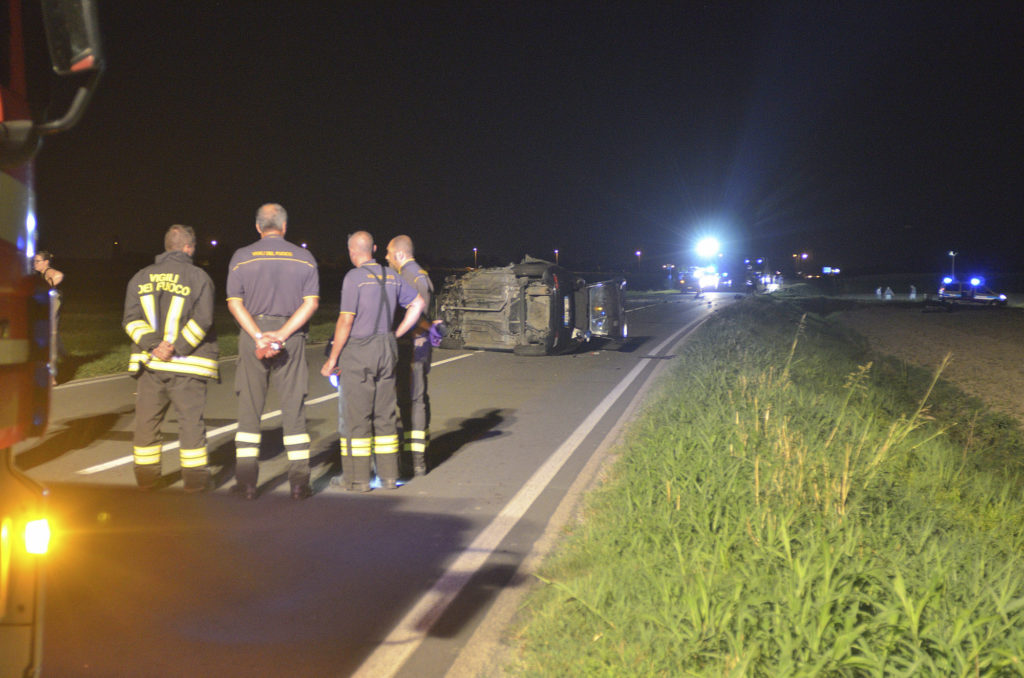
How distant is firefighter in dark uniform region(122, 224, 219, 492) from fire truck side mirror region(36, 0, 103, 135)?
12.5 ft

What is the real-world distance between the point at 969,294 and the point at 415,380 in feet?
180

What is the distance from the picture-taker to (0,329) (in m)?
2.57

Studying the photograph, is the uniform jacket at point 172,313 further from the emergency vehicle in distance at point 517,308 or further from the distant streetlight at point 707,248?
the distant streetlight at point 707,248

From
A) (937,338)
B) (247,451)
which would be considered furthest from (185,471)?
(937,338)

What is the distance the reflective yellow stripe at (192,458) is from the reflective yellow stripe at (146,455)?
21cm

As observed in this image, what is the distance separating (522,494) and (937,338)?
85.0 ft

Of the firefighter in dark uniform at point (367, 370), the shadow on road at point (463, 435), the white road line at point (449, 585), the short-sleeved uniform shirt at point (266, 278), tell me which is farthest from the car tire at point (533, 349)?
the short-sleeved uniform shirt at point (266, 278)

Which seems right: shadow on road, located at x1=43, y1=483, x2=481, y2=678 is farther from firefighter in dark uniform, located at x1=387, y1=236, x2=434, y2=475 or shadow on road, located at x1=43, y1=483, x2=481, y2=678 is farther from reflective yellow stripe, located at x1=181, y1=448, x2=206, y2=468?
firefighter in dark uniform, located at x1=387, y1=236, x2=434, y2=475

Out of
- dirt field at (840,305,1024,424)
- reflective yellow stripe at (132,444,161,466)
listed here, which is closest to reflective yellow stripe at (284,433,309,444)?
reflective yellow stripe at (132,444,161,466)

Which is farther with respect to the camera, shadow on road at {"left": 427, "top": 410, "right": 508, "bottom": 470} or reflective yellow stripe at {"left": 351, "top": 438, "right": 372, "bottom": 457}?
shadow on road at {"left": 427, "top": 410, "right": 508, "bottom": 470}

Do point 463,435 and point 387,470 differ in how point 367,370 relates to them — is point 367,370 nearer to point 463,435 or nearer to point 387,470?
point 387,470

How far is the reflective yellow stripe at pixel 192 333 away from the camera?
6.30 metres

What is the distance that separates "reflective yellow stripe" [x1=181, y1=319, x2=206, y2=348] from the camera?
6305mm

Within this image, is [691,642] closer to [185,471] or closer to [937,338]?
[185,471]
